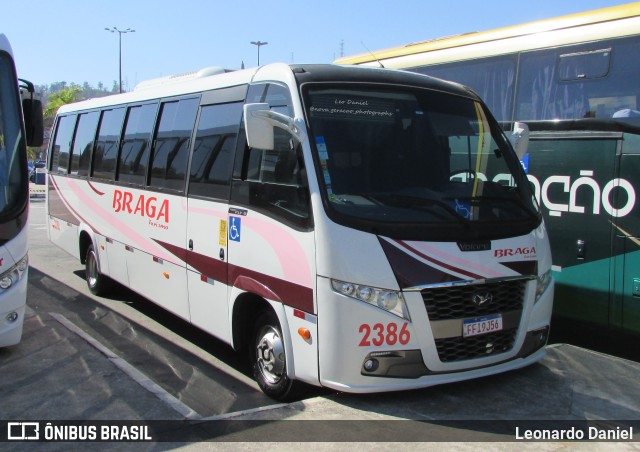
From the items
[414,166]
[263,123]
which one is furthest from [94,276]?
[414,166]

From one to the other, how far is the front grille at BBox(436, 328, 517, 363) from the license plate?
0.14 feet

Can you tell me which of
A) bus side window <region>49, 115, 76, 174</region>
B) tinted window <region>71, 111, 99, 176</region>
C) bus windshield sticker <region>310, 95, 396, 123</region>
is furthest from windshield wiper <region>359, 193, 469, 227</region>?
bus side window <region>49, 115, 76, 174</region>

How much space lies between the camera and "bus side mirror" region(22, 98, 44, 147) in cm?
648

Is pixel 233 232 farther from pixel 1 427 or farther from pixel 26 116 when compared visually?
pixel 26 116

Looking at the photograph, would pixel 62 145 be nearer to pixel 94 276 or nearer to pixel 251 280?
pixel 94 276

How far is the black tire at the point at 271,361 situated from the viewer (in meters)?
4.99

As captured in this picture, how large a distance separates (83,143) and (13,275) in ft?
15.0

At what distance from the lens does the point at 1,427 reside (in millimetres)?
4359

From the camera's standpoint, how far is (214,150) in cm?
613

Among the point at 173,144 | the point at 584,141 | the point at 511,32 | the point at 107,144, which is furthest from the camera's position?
the point at 107,144

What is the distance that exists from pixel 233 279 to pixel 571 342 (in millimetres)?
4207

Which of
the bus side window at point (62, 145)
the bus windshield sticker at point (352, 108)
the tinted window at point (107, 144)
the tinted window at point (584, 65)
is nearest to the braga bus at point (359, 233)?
the bus windshield sticker at point (352, 108)

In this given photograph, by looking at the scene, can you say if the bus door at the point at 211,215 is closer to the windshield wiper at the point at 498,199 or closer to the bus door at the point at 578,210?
the windshield wiper at the point at 498,199

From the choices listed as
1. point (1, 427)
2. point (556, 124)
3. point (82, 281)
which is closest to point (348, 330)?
point (1, 427)
